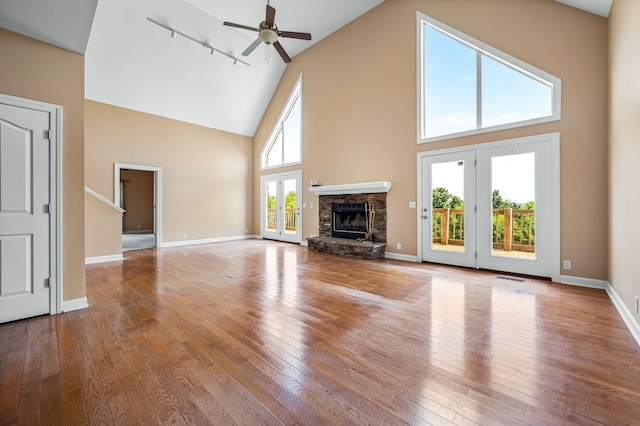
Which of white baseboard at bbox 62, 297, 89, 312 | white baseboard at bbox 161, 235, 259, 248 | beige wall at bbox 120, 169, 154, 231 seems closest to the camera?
white baseboard at bbox 62, 297, 89, 312

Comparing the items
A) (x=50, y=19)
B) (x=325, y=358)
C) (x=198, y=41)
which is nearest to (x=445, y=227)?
(x=325, y=358)

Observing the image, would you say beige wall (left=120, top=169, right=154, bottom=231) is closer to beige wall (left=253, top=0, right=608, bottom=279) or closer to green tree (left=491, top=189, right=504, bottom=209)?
beige wall (left=253, top=0, right=608, bottom=279)

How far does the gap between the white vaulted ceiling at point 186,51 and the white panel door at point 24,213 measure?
3471 millimetres

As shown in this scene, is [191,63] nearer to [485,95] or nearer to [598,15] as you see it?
[485,95]

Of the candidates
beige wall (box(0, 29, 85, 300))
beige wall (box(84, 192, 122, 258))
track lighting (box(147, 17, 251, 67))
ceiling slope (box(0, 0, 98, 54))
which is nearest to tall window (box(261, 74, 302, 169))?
track lighting (box(147, 17, 251, 67))

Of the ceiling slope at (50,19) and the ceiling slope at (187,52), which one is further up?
the ceiling slope at (187,52)

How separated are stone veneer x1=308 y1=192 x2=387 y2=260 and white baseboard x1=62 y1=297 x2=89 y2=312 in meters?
4.42

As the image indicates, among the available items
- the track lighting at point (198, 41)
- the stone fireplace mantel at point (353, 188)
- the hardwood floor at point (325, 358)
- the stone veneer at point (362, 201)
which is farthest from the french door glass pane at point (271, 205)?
the hardwood floor at point (325, 358)

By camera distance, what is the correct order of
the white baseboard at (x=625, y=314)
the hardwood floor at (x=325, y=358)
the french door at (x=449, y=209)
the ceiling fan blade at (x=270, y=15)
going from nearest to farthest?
the hardwood floor at (x=325, y=358) < the white baseboard at (x=625, y=314) < the ceiling fan blade at (x=270, y=15) < the french door at (x=449, y=209)

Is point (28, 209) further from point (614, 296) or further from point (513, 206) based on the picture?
point (614, 296)

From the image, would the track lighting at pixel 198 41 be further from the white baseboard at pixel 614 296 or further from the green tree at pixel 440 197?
the white baseboard at pixel 614 296

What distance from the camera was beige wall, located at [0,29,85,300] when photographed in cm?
265

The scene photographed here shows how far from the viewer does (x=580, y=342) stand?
2.25 metres

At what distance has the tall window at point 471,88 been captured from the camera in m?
4.23
